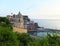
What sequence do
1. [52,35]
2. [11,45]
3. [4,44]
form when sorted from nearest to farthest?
[52,35]
[11,45]
[4,44]

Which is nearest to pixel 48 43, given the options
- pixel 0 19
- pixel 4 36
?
pixel 4 36

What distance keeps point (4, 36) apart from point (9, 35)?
0.40 metres

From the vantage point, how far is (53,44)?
539 centimetres

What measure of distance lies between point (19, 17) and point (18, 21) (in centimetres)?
75

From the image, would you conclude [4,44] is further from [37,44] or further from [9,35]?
[37,44]

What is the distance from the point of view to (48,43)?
535 cm

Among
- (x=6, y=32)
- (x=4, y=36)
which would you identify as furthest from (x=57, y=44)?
(x=6, y=32)

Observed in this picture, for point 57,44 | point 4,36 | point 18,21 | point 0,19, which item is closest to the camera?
point 57,44

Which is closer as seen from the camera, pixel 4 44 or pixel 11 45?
pixel 11 45

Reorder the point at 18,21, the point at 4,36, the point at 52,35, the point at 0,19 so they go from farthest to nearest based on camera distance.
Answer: the point at 18,21 → the point at 0,19 → the point at 4,36 → the point at 52,35

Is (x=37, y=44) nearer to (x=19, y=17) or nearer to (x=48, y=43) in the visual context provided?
(x=48, y=43)

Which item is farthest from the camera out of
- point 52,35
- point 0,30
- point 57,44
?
point 0,30

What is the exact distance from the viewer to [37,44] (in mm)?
5297

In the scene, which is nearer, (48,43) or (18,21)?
(48,43)
